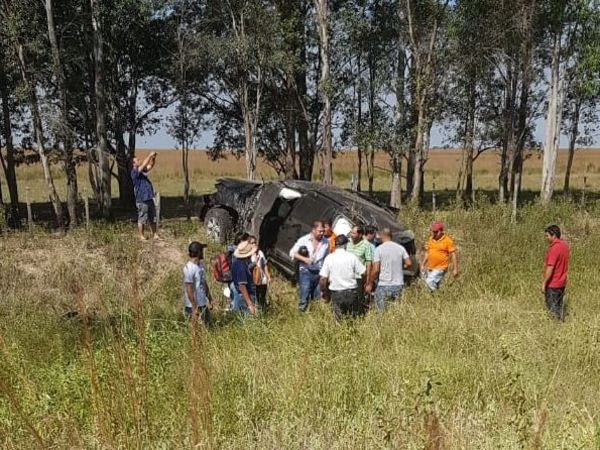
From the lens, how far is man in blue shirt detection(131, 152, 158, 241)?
11.1m

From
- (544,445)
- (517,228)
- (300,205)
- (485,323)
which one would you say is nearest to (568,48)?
(517,228)

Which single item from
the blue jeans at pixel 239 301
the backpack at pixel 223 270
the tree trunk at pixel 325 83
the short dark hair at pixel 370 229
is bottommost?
the blue jeans at pixel 239 301

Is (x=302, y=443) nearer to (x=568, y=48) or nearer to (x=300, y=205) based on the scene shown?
(x=300, y=205)

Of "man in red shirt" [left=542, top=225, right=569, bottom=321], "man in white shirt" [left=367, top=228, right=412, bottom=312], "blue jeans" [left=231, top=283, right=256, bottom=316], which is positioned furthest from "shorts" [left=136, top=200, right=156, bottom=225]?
"man in red shirt" [left=542, top=225, right=569, bottom=321]

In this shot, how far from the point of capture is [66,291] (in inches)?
388

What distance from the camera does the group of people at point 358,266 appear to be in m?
7.60

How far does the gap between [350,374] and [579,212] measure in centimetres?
1373

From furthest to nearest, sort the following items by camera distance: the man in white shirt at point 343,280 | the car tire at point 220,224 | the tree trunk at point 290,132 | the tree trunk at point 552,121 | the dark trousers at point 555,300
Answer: the tree trunk at point 290,132 < the tree trunk at point 552,121 < the car tire at point 220,224 < the dark trousers at point 555,300 < the man in white shirt at point 343,280

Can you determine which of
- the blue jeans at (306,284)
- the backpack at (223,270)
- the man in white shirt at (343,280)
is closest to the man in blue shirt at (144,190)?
the backpack at (223,270)

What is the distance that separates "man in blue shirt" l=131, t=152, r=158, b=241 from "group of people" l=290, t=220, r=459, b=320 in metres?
3.72

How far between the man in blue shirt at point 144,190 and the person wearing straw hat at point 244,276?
11.7ft

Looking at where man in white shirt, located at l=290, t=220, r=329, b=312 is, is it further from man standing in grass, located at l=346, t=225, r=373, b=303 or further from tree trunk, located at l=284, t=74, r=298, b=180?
tree trunk, located at l=284, t=74, r=298, b=180

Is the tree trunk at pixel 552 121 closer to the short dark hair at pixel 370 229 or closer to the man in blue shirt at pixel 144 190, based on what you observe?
the short dark hair at pixel 370 229

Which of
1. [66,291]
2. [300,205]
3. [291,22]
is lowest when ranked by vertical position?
[66,291]
